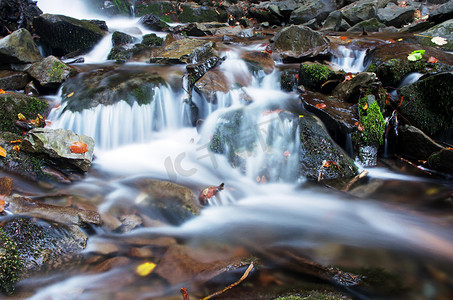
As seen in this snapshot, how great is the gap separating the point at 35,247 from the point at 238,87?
195 inches

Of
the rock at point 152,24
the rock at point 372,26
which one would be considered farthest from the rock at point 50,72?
the rock at point 372,26

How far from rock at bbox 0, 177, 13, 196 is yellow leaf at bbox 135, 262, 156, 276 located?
193 cm

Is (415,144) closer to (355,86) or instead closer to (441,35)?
(355,86)

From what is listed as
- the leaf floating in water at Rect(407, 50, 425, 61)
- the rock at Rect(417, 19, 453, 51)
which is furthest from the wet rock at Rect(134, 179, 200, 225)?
the rock at Rect(417, 19, 453, 51)

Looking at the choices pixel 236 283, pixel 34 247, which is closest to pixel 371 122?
pixel 236 283

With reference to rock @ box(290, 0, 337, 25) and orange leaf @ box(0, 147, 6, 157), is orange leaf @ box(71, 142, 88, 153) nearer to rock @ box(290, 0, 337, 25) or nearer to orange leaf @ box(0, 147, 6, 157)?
orange leaf @ box(0, 147, 6, 157)

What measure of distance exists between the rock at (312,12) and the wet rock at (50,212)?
15801 mm

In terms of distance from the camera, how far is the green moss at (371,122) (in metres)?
4.75

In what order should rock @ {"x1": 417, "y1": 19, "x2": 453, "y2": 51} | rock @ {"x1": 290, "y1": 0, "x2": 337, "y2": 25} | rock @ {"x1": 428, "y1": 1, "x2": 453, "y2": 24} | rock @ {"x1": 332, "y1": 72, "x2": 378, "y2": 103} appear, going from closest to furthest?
rock @ {"x1": 332, "y1": 72, "x2": 378, "y2": 103}
rock @ {"x1": 417, "y1": 19, "x2": 453, "y2": 51}
rock @ {"x1": 428, "y1": 1, "x2": 453, "y2": 24}
rock @ {"x1": 290, "y1": 0, "x2": 337, "y2": 25}

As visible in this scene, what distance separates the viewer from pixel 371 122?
15.6 ft

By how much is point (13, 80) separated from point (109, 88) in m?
2.37

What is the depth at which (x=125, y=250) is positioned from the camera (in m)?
2.94

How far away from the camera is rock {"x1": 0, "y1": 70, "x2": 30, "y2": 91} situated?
6.08 metres

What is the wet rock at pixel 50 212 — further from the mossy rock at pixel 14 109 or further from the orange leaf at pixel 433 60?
the orange leaf at pixel 433 60
